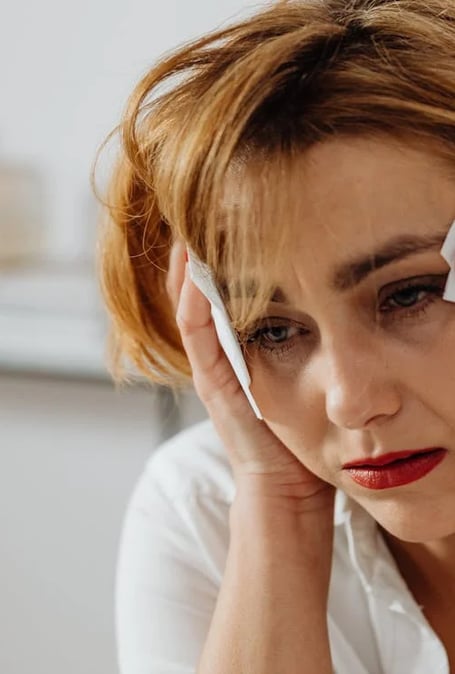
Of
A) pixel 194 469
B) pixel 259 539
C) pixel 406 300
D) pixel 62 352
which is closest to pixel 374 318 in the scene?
pixel 406 300

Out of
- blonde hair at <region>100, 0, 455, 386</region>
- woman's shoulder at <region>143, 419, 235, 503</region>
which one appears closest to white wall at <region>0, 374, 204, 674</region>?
woman's shoulder at <region>143, 419, 235, 503</region>

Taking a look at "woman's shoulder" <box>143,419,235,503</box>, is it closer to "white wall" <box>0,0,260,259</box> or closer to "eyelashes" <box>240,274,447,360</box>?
"eyelashes" <box>240,274,447,360</box>

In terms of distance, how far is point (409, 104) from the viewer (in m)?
0.73

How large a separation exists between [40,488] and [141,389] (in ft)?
0.87

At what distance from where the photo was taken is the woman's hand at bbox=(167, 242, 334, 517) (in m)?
0.94

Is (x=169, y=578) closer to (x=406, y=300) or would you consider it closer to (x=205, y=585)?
(x=205, y=585)

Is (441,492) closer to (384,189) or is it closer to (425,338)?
(425,338)

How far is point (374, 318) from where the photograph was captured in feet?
2.53

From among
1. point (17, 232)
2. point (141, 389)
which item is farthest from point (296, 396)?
point (17, 232)

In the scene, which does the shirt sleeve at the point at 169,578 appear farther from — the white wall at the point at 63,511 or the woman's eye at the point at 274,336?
the white wall at the point at 63,511

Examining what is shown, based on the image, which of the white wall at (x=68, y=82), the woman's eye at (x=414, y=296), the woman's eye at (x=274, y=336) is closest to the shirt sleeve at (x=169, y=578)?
the woman's eye at (x=274, y=336)

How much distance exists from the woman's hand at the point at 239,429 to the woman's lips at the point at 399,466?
15cm

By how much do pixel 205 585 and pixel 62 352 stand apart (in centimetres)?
50

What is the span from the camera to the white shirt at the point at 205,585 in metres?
0.99
